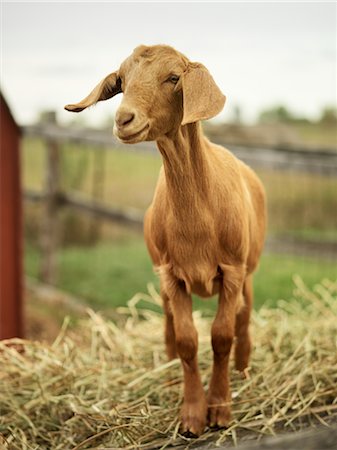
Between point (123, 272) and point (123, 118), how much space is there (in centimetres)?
526

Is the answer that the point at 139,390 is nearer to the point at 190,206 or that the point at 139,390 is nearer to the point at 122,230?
the point at 190,206

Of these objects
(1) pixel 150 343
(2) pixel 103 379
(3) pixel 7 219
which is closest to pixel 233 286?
(2) pixel 103 379

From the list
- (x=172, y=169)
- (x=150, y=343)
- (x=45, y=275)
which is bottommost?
(x=45, y=275)

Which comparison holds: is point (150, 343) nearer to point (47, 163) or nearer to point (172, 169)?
point (172, 169)

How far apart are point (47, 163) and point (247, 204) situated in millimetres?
4494

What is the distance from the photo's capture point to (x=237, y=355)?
319cm

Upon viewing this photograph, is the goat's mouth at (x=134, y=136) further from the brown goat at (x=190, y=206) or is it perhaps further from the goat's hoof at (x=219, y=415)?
the goat's hoof at (x=219, y=415)

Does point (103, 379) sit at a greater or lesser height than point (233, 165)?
lesser

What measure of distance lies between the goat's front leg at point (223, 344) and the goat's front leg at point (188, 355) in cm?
5

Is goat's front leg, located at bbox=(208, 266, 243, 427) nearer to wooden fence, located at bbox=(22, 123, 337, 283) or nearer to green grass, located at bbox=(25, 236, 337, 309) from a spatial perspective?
wooden fence, located at bbox=(22, 123, 337, 283)

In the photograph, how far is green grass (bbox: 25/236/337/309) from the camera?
6.29 m

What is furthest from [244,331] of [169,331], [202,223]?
[202,223]

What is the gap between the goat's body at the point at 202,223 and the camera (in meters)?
2.55

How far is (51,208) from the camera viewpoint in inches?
278
